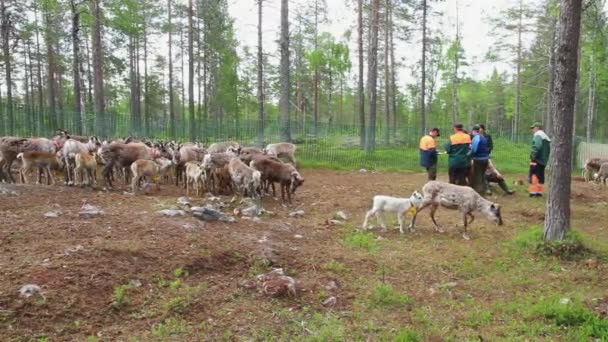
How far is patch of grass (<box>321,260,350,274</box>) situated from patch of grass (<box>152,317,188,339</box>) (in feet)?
7.84

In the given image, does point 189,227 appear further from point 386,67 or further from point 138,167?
point 386,67

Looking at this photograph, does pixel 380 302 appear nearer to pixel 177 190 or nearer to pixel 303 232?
pixel 303 232

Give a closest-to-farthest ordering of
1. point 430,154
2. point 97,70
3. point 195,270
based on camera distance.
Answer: point 195,270 → point 430,154 → point 97,70

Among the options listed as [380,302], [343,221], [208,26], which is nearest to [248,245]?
[380,302]

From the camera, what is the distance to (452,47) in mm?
40625

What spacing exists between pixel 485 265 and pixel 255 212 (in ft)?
14.5

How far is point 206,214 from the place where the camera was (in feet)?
26.3

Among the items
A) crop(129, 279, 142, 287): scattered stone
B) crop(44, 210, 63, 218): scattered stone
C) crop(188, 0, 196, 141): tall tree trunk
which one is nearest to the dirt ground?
crop(129, 279, 142, 287): scattered stone

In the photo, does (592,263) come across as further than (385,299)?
Yes

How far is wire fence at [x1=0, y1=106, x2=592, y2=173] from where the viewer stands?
18.4m

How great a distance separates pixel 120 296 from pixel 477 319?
383 cm

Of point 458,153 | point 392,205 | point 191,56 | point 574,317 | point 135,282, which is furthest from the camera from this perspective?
point 191,56

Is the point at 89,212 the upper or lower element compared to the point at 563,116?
lower

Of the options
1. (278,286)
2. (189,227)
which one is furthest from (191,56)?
(278,286)
